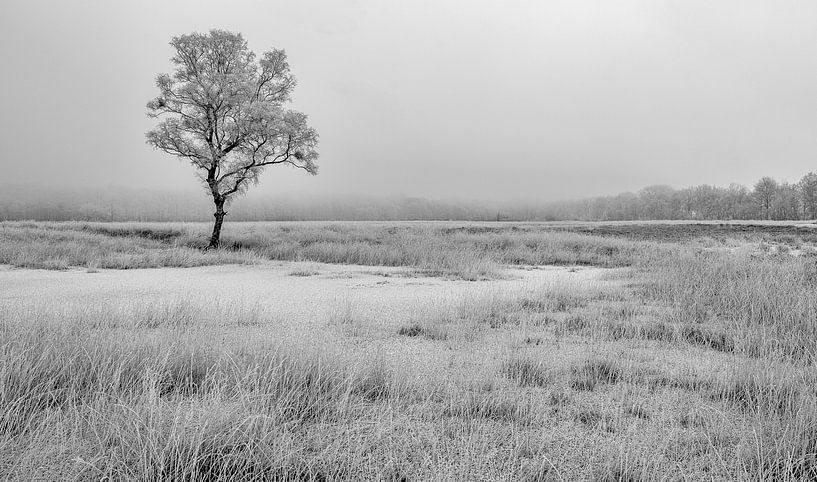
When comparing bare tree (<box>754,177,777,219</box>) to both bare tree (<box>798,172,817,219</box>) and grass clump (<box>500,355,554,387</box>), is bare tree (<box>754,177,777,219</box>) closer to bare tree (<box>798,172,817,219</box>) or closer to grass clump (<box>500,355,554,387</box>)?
bare tree (<box>798,172,817,219</box>)

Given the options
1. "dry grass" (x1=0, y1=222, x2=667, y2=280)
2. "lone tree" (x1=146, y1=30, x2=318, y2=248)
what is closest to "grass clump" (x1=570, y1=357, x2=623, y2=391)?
"dry grass" (x1=0, y1=222, x2=667, y2=280)

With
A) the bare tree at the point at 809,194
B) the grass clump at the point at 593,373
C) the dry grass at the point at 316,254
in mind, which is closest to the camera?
the grass clump at the point at 593,373

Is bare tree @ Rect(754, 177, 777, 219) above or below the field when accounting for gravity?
above

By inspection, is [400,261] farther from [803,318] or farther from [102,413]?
[102,413]

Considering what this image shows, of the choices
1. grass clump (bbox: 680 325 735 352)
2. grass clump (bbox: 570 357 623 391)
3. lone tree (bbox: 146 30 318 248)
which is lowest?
grass clump (bbox: 680 325 735 352)

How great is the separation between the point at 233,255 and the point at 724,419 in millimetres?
21401

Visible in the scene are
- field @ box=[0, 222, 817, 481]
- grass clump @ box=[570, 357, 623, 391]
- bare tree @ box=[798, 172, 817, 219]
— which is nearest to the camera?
field @ box=[0, 222, 817, 481]

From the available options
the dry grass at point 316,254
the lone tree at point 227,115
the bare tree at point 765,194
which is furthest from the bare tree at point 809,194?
the lone tree at point 227,115

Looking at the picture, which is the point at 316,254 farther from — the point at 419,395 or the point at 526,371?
the point at 419,395

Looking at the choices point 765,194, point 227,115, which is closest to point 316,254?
point 227,115

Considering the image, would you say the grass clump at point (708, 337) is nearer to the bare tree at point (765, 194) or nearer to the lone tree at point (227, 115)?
the lone tree at point (227, 115)

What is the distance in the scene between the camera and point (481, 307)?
816 centimetres

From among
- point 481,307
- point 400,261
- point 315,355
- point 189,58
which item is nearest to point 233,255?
point 400,261

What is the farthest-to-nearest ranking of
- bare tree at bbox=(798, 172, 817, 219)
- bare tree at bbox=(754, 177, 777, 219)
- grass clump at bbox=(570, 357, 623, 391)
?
1. bare tree at bbox=(754, 177, 777, 219)
2. bare tree at bbox=(798, 172, 817, 219)
3. grass clump at bbox=(570, 357, 623, 391)
